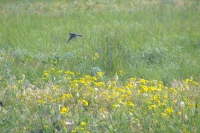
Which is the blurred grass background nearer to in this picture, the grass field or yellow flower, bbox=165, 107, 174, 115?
the grass field

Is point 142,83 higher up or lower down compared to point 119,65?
higher up

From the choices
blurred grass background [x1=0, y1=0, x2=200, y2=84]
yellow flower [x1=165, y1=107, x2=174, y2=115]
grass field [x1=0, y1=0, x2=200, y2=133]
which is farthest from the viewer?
blurred grass background [x1=0, y1=0, x2=200, y2=84]

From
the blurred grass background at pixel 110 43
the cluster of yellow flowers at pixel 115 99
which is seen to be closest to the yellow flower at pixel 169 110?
the cluster of yellow flowers at pixel 115 99

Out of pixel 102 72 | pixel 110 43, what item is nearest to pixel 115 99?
pixel 102 72

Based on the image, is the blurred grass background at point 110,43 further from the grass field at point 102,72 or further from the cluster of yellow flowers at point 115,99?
the cluster of yellow flowers at point 115,99

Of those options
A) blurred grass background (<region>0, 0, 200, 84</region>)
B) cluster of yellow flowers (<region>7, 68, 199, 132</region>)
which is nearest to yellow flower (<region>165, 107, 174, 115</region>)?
cluster of yellow flowers (<region>7, 68, 199, 132</region>)

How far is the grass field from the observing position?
4.13m

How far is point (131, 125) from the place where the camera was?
13.1 ft

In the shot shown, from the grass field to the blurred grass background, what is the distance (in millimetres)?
17

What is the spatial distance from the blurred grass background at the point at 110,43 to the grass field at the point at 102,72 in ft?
0.06

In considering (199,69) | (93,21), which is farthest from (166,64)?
(93,21)

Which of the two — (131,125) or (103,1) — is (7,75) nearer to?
(131,125)

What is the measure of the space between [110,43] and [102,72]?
1354 mm

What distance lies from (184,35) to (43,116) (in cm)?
587
